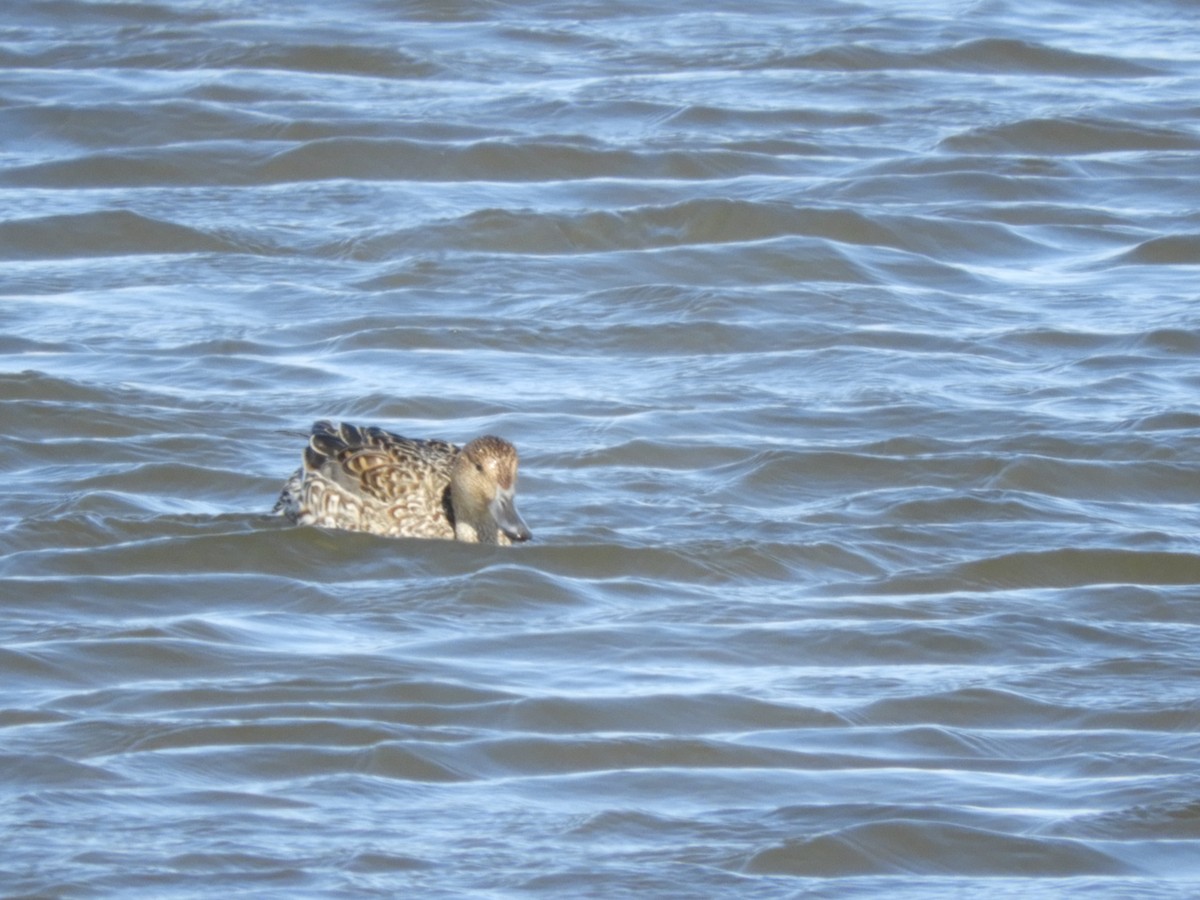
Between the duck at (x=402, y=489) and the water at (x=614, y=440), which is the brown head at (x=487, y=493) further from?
the water at (x=614, y=440)

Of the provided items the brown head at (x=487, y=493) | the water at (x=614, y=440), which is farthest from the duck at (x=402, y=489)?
the water at (x=614, y=440)

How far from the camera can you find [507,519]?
891 cm

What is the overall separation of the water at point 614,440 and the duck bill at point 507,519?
0.08 metres

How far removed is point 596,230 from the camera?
13.1m

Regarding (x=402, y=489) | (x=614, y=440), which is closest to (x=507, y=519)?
(x=402, y=489)

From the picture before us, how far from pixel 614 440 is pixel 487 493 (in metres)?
1.24

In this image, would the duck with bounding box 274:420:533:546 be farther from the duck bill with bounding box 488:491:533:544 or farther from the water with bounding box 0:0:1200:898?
the water with bounding box 0:0:1200:898

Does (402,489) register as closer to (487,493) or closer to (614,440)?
(487,493)

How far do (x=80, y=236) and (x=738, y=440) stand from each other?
4.15 metres

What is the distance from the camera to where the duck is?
897 centimetres

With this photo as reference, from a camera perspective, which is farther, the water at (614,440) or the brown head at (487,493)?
the brown head at (487,493)

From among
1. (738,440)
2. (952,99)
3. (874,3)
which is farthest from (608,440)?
(874,3)

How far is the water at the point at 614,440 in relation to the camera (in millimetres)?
6422

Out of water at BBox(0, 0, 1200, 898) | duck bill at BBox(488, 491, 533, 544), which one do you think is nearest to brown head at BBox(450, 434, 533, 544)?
duck bill at BBox(488, 491, 533, 544)
